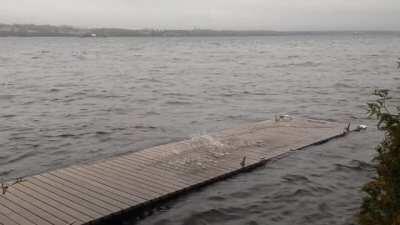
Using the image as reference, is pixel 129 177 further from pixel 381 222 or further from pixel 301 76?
pixel 301 76

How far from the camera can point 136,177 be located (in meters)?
14.0

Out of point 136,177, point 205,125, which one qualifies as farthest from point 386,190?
point 205,125

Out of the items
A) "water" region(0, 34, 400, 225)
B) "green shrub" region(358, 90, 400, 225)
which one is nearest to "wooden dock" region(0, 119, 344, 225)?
"water" region(0, 34, 400, 225)

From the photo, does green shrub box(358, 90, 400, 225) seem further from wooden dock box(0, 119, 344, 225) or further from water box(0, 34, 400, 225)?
wooden dock box(0, 119, 344, 225)

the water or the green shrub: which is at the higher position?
the green shrub

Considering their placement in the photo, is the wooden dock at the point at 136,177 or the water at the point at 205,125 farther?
the water at the point at 205,125

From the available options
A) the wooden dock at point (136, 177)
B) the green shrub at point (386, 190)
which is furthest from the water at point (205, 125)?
the green shrub at point (386, 190)

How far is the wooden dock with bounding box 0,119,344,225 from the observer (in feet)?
37.5

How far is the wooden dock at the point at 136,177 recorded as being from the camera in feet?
37.5

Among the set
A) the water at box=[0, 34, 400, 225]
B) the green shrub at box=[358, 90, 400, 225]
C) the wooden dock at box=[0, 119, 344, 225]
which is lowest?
the water at box=[0, 34, 400, 225]

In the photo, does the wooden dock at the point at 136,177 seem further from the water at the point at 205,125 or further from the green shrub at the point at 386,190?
the green shrub at the point at 386,190

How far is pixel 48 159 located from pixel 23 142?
325 centimetres

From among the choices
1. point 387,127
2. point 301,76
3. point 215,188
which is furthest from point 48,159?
point 301,76

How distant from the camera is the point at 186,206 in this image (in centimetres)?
1299
